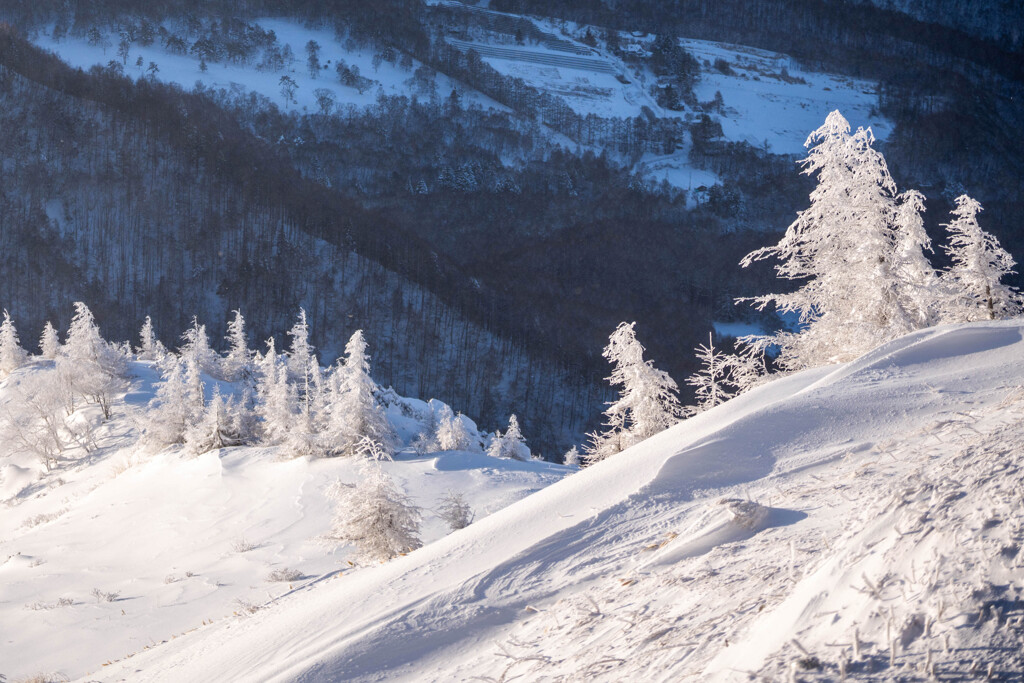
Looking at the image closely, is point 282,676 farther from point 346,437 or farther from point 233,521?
point 346,437

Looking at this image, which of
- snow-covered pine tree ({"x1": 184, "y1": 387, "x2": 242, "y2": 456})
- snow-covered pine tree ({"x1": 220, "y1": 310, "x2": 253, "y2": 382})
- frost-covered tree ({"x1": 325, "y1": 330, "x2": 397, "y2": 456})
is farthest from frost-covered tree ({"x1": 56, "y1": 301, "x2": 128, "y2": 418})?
frost-covered tree ({"x1": 325, "y1": 330, "x2": 397, "y2": 456})

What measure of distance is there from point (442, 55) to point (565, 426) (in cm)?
9676

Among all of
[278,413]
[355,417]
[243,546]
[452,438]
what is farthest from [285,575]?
[452,438]

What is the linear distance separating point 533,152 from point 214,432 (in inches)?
4262

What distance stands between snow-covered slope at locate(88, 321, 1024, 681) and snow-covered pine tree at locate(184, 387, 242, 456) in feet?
55.4

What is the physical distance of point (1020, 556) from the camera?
2.71 m

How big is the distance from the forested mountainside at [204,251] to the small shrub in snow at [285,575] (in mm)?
57366

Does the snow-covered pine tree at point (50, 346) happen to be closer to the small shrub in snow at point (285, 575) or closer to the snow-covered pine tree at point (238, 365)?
the snow-covered pine tree at point (238, 365)

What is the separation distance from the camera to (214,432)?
75.6ft

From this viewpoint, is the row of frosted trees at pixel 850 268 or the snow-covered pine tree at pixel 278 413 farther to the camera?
the snow-covered pine tree at pixel 278 413

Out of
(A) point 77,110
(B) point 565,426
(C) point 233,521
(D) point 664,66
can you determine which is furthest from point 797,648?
(D) point 664,66

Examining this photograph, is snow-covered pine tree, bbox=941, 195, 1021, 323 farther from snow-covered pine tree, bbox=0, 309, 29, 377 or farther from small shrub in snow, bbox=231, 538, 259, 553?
snow-covered pine tree, bbox=0, 309, 29, 377

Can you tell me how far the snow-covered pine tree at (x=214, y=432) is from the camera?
75.2 feet

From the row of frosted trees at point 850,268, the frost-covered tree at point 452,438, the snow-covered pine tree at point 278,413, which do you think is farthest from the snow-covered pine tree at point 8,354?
the row of frosted trees at point 850,268
